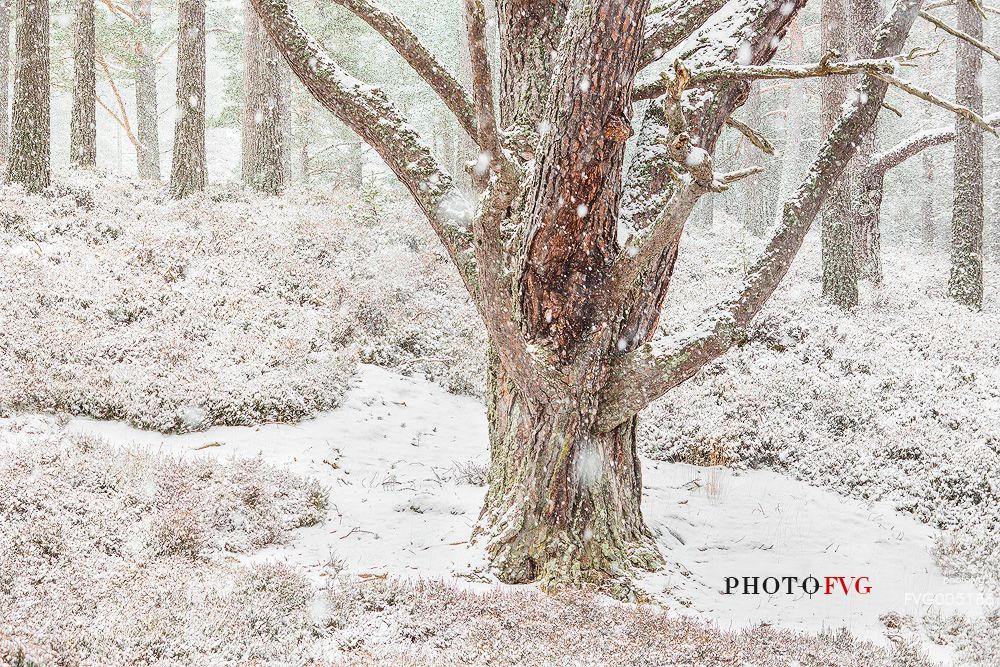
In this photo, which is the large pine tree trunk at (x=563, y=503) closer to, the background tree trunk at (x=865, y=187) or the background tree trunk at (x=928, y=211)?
the background tree trunk at (x=865, y=187)

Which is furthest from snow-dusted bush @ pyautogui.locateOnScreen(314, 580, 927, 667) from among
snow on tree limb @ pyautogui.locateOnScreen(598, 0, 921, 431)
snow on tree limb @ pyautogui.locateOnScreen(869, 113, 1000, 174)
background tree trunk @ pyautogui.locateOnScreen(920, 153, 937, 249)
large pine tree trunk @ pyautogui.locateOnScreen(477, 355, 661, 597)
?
background tree trunk @ pyautogui.locateOnScreen(920, 153, 937, 249)

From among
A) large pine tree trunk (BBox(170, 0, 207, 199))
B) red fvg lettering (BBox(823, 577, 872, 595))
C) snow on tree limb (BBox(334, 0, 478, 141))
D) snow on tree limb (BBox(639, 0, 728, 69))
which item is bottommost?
red fvg lettering (BBox(823, 577, 872, 595))

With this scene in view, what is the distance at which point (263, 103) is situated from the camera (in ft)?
49.9

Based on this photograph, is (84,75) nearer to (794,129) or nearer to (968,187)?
(968,187)

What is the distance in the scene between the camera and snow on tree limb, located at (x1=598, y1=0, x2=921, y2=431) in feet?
15.5

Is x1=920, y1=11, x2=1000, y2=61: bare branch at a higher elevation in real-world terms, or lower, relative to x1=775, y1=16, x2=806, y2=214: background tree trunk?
lower

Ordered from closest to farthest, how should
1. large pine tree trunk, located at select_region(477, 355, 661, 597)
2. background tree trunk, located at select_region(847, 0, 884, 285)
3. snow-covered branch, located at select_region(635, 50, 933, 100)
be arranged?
snow-covered branch, located at select_region(635, 50, 933, 100)
large pine tree trunk, located at select_region(477, 355, 661, 597)
background tree trunk, located at select_region(847, 0, 884, 285)

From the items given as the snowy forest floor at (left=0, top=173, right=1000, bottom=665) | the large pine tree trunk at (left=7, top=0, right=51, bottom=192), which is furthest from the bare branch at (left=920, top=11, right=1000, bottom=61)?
the large pine tree trunk at (left=7, top=0, right=51, bottom=192)

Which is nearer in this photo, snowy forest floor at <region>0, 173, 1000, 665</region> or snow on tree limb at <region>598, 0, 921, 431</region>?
snowy forest floor at <region>0, 173, 1000, 665</region>

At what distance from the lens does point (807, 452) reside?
7734mm

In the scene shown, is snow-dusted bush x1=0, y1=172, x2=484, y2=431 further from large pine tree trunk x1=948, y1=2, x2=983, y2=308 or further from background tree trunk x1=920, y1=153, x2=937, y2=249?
background tree trunk x1=920, y1=153, x2=937, y2=249

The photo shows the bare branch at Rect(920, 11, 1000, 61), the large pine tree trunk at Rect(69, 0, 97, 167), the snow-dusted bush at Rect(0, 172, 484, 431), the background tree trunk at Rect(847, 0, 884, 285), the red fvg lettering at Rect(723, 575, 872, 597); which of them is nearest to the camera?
the bare branch at Rect(920, 11, 1000, 61)

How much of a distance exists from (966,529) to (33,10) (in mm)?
15208

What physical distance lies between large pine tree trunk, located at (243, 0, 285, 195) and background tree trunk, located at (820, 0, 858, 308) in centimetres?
1099
